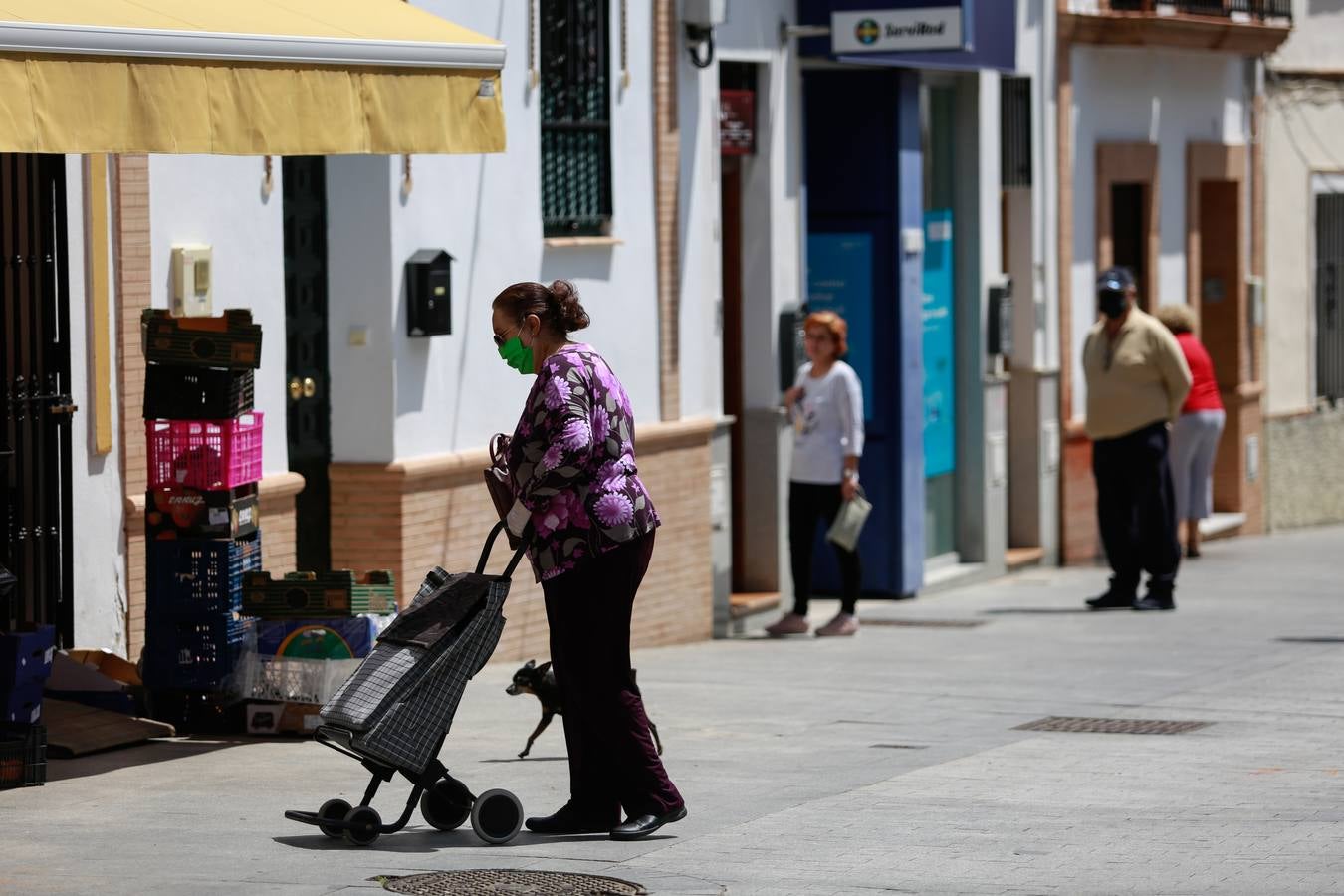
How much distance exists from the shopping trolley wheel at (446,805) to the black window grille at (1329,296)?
1765cm

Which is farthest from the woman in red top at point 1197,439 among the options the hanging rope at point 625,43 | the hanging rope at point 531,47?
the hanging rope at point 531,47

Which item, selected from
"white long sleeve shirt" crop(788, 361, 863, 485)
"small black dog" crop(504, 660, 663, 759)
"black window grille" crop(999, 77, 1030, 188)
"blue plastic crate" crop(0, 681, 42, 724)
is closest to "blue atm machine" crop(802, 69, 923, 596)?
"black window grille" crop(999, 77, 1030, 188)

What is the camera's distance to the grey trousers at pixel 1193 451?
760 inches

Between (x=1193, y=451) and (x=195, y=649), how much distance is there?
11313 mm

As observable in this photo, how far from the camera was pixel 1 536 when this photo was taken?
380 inches

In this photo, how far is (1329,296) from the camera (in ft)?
79.4

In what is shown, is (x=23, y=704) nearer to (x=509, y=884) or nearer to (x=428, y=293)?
(x=509, y=884)

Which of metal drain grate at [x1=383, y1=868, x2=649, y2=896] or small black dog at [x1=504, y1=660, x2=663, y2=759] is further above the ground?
small black dog at [x1=504, y1=660, x2=663, y2=759]

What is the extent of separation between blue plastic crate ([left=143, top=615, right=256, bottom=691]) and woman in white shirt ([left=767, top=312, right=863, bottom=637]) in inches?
210

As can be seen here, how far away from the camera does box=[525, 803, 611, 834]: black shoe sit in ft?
25.6

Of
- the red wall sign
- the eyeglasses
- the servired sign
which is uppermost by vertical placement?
the servired sign

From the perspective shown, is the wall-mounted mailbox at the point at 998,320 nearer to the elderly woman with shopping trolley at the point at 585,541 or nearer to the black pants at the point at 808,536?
the black pants at the point at 808,536

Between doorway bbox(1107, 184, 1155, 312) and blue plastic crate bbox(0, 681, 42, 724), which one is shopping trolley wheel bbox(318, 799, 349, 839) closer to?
blue plastic crate bbox(0, 681, 42, 724)

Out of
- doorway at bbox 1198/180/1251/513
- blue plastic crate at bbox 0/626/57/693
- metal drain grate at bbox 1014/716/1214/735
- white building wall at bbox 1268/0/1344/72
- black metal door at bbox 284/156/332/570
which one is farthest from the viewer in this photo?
white building wall at bbox 1268/0/1344/72
